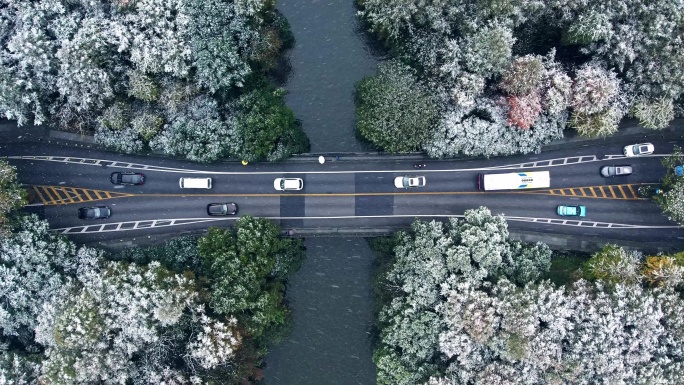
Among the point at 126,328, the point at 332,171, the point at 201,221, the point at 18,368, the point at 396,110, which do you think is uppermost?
the point at 396,110

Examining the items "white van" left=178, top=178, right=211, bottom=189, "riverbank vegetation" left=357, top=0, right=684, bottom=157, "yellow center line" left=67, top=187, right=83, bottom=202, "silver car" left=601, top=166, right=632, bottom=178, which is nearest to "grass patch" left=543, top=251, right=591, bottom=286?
"silver car" left=601, top=166, right=632, bottom=178

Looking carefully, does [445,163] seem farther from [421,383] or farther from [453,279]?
[421,383]

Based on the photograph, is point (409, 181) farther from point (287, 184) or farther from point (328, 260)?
point (287, 184)

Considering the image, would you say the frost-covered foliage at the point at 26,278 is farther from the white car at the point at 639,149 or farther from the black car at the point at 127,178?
the white car at the point at 639,149

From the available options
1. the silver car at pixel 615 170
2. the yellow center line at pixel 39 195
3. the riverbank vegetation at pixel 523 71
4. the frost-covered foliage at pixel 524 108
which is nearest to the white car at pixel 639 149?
the silver car at pixel 615 170

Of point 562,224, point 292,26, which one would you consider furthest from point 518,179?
point 292,26

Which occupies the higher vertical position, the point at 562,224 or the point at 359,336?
the point at 562,224

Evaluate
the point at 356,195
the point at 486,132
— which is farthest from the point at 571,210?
the point at 356,195
